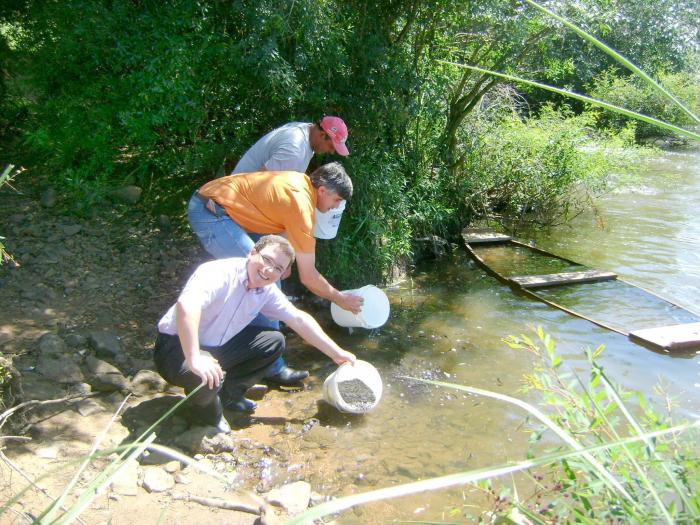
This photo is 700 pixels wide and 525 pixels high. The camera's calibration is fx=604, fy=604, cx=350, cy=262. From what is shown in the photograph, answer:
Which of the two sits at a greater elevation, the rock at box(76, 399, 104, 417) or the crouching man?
the crouching man

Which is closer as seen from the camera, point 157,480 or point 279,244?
point 157,480

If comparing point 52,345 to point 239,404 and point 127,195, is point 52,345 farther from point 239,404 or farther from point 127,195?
point 127,195

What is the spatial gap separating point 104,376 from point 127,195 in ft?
10.1

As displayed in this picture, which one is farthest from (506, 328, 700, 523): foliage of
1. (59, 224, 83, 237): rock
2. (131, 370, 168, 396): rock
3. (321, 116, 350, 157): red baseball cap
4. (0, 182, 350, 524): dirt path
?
(59, 224, 83, 237): rock

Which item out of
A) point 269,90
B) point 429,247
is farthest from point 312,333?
point 429,247

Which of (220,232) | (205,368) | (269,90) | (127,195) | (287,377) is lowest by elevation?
(287,377)

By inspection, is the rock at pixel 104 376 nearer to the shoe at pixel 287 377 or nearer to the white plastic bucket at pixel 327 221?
the shoe at pixel 287 377

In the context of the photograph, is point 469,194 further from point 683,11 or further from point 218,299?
point 683,11

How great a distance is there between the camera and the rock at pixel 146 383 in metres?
3.66

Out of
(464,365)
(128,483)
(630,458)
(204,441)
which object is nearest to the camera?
(630,458)

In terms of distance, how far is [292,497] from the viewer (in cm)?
290

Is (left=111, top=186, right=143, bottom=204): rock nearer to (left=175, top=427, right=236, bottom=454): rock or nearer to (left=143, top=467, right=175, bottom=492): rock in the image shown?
(left=175, top=427, right=236, bottom=454): rock

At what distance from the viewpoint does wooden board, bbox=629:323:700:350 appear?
471 cm

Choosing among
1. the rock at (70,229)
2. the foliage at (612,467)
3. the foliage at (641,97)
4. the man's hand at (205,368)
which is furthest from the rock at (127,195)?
the foliage at (641,97)
